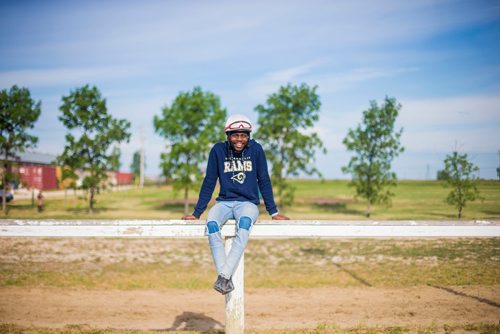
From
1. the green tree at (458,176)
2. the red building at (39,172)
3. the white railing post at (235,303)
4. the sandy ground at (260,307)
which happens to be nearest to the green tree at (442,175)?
the green tree at (458,176)

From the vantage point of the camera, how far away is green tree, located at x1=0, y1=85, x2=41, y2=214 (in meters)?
28.8

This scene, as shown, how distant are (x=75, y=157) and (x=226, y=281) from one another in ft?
92.3

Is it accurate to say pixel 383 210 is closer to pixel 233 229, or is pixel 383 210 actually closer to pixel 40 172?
pixel 233 229

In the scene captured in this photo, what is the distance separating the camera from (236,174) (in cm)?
448

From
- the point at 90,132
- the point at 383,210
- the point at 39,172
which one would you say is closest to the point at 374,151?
the point at 383,210

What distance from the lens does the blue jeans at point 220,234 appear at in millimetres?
3969

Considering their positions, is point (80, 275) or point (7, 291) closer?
point (7, 291)

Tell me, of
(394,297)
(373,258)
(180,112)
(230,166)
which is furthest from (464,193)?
(180,112)

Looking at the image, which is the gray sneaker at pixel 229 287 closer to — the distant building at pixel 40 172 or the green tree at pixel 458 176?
the green tree at pixel 458 176

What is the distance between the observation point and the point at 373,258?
456 inches

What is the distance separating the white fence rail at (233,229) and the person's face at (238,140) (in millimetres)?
826

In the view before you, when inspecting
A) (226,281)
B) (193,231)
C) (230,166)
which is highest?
(230,166)

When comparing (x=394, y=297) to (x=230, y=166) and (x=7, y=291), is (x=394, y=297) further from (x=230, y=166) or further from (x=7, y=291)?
(x=7, y=291)

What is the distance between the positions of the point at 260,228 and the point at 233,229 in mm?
299
